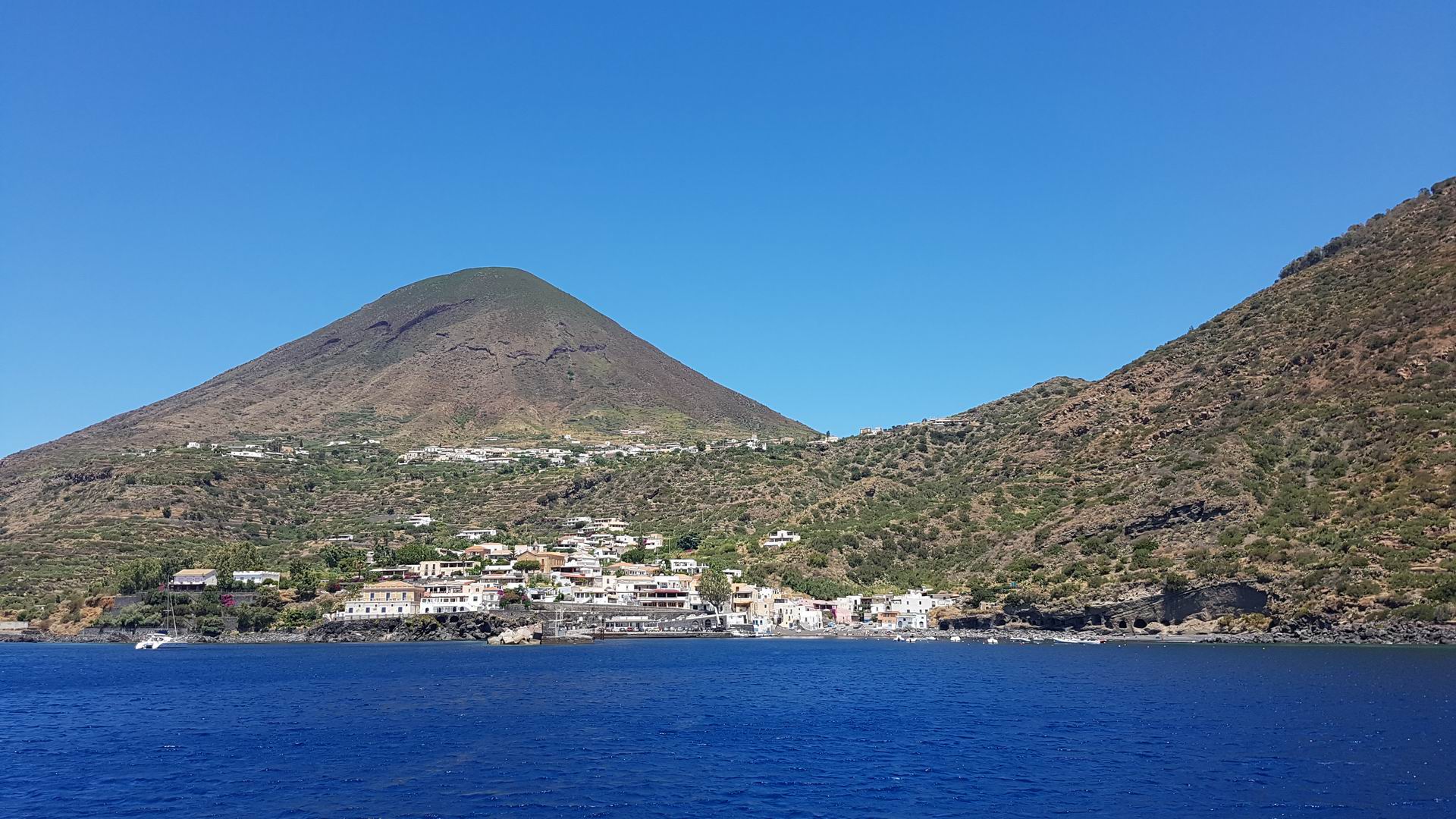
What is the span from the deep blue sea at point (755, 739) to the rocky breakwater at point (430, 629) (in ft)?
108

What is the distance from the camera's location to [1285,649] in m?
71.0

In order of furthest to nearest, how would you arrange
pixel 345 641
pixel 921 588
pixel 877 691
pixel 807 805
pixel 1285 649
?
pixel 921 588 < pixel 345 641 < pixel 1285 649 < pixel 877 691 < pixel 807 805

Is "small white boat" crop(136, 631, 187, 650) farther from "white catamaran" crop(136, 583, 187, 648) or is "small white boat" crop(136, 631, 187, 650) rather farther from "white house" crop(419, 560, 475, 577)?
"white house" crop(419, 560, 475, 577)

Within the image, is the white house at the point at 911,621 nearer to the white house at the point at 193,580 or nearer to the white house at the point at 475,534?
the white house at the point at 475,534

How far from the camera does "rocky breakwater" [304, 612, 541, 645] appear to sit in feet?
338

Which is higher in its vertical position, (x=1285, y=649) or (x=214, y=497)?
(x=214, y=497)

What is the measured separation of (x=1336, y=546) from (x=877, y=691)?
4087 cm

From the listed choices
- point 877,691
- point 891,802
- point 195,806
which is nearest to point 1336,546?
point 877,691

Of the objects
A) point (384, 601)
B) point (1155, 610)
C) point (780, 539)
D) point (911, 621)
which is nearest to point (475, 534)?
point (384, 601)

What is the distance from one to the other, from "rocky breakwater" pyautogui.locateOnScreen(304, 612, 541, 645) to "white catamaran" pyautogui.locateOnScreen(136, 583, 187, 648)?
37.8 feet

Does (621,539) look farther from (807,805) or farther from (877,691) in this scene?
(807,805)

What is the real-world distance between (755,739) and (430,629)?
71.3m

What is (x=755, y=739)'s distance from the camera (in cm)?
4019

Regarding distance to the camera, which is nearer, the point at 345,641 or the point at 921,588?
the point at 345,641
